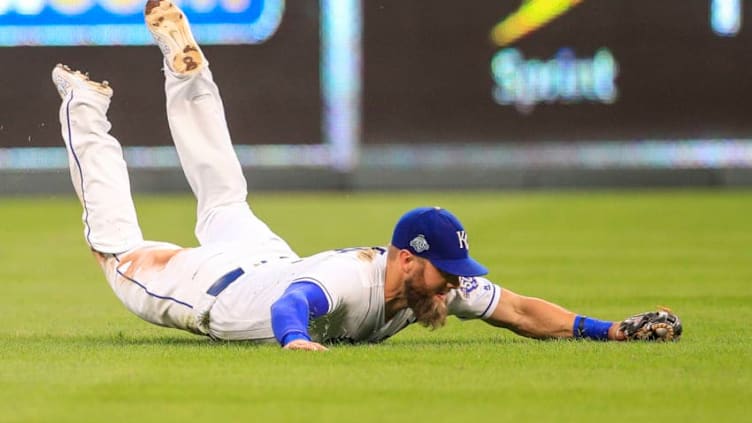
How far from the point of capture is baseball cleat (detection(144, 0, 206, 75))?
820 centimetres

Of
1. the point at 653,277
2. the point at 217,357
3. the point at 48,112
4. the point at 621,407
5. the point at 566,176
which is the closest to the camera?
the point at 621,407

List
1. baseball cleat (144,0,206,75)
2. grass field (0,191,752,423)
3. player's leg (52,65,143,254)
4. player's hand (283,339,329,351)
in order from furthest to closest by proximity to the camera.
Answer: baseball cleat (144,0,206,75), player's leg (52,65,143,254), player's hand (283,339,329,351), grass field (0,191,752,423)

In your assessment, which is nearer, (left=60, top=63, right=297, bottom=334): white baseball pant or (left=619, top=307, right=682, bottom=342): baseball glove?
(left=619, top=307, right=682, bottom=342): baseball glove

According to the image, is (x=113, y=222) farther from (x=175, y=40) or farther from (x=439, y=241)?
(x=439, y=241)

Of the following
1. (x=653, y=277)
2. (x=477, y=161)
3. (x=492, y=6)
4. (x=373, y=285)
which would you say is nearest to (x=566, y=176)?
(x=477, y=161)

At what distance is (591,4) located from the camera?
2091cm

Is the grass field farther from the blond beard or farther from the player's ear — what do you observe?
the player's ear

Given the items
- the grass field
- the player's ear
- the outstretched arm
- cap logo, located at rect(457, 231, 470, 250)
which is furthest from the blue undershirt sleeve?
the outstretched arm

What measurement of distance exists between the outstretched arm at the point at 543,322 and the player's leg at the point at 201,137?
4.32 ft

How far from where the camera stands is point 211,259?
7.22 meters

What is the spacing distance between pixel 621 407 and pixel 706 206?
1488 cm

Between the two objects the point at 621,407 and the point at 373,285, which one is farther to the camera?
the point at 373,285

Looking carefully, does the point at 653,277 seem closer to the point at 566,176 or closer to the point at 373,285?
the point at 373,285

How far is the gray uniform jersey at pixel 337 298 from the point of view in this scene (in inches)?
260
